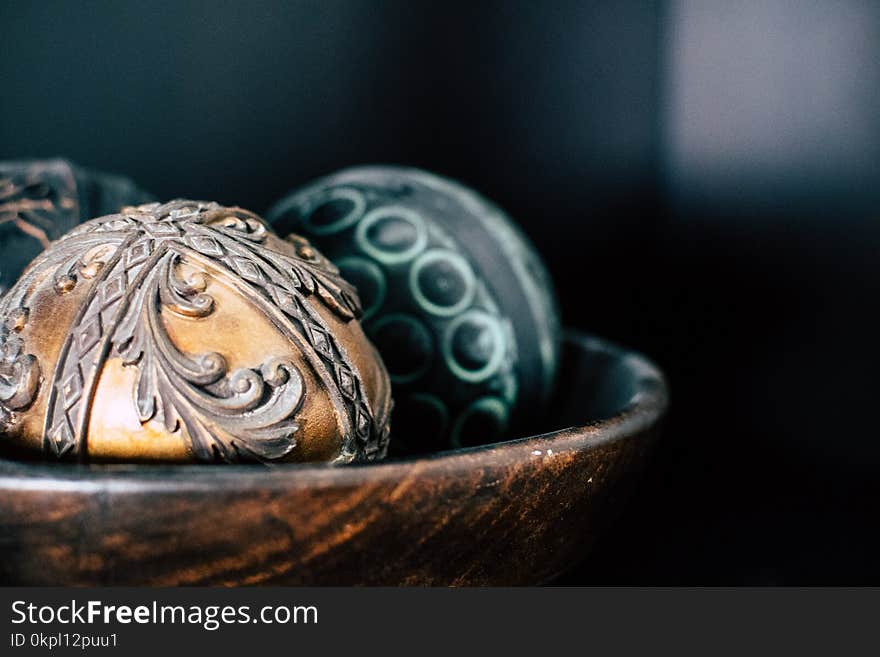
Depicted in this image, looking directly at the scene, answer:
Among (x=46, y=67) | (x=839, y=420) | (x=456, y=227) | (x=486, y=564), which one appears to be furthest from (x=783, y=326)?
(x=46, y=67)

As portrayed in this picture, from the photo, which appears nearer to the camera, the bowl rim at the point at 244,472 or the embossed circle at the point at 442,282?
the bowl rim at the point at 244,472

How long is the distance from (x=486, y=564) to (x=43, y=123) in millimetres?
552

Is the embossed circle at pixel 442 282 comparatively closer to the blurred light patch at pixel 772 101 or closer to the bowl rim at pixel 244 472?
the bowl rim at pixel 244 472

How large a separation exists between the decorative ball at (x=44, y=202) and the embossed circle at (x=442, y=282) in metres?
0.16

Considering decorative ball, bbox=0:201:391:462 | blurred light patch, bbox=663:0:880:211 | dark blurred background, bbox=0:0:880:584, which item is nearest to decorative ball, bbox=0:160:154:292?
decorative ball, bbox=0:201:391:462

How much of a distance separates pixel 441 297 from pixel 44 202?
0.71ft

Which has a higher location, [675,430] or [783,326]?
[783,326]

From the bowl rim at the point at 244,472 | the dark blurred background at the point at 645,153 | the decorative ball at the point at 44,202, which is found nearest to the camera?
the bowl rim at the point at 244,472

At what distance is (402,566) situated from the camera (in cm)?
30

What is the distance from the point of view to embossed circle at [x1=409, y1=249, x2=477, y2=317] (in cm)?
48

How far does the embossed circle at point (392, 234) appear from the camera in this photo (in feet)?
1.59

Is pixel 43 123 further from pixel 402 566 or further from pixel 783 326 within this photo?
pixel 783 326

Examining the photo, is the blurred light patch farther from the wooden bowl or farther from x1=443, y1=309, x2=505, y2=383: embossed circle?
the wooden bowl

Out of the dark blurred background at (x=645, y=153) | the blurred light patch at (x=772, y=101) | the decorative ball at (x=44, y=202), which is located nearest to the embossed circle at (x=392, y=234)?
the decorative ball at (x=44, y=202)
